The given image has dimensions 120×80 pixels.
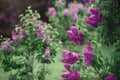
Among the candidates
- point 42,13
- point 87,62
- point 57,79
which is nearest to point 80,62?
point 87,62

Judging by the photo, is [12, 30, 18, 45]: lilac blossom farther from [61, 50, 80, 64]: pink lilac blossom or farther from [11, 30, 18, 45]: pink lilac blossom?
[61, 50, 80, 64]: pink lilac blossom

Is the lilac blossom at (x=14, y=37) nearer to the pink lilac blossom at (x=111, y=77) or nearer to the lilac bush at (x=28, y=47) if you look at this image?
the lilac bush at (x=28, y=47)

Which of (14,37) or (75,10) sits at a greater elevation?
(75,10)

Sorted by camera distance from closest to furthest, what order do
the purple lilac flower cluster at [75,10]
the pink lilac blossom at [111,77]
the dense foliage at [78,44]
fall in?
the pink lilac blossom at [111,77]
the dense foliage at [78,44]
the purple lilac flower cluster at [75,10]

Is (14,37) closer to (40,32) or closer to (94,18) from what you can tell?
(40,32)


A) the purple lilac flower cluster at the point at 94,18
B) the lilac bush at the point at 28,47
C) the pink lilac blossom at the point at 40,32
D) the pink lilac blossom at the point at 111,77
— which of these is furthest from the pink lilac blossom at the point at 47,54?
the pink lilac blossom at the point at 111,77

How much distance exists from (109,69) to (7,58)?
1.85 m

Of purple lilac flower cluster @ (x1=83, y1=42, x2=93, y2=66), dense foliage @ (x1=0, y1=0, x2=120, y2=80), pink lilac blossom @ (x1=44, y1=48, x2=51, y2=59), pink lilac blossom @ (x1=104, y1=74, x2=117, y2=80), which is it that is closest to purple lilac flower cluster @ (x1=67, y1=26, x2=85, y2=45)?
dense foliage @ (x1=0, y1=0, x2=120, y2=80)

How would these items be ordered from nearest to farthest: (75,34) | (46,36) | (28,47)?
1. (75,34)
2. (46,36)
3. (28,47)

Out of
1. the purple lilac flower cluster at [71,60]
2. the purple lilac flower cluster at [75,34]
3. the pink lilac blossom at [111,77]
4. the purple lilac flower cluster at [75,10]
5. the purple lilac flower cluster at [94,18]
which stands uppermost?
the purple lilac flower cluster at [75,10]

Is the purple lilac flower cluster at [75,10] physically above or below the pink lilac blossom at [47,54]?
above

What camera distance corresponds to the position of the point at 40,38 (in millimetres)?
6355

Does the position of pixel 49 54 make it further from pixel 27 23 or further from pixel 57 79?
pixel 57 79

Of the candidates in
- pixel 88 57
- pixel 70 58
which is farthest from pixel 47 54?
pixel 88 57
